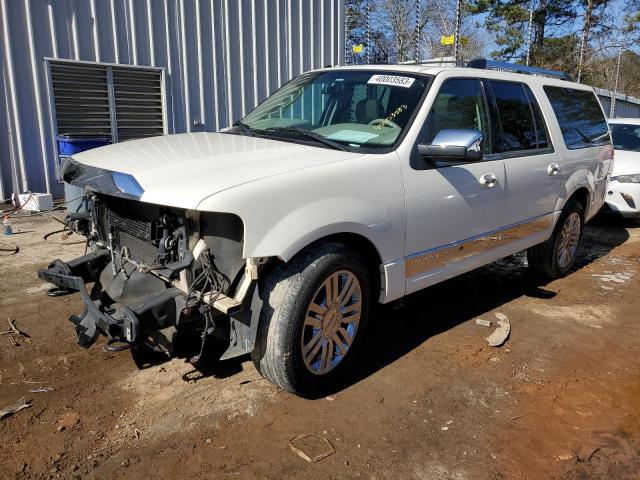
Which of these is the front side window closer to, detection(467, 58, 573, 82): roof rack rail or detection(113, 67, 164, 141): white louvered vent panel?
detection(467, 58, 573, 82): roof rack rail

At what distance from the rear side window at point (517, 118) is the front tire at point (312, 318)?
1.95 metres

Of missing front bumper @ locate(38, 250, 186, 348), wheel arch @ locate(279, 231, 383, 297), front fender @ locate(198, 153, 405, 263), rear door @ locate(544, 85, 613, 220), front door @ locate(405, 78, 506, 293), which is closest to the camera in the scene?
front fender @ locate(198, 153, 405, 263)

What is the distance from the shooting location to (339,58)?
41.3 ft

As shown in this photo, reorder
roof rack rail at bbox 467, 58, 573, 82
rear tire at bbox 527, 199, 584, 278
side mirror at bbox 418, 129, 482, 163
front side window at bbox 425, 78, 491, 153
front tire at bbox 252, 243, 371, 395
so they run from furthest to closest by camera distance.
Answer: rear tire at bbox 527, 199, 584, 278 < roof rack rail at bbox 467, 58, 573, 82 < front side window at bbox 425, 78, 491, 153 < side mirror at bbox 418, 129, 482, 163 < front tire at bbox 252, 243, 371, 395

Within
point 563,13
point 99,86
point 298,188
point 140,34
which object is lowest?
point 298,188

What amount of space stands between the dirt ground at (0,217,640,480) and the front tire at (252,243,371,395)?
0.66ft

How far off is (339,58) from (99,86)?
18.6 feet

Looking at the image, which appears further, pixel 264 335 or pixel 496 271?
pixel 496 271

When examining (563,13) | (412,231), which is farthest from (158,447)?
(563,13)

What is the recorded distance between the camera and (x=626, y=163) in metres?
8.48

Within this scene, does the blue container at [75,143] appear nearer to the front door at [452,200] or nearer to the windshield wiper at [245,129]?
the windshield wiper at [245,129]

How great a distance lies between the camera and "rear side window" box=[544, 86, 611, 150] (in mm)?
5297

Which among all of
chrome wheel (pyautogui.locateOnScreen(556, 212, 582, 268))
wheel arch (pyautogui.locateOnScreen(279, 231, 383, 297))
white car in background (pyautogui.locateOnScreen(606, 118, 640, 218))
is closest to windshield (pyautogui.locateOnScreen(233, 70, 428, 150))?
wheel arch (pyautogui.locateOnScreen(279, 231, 383, 297))

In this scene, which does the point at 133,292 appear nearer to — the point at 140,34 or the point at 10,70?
the point at 10,70
